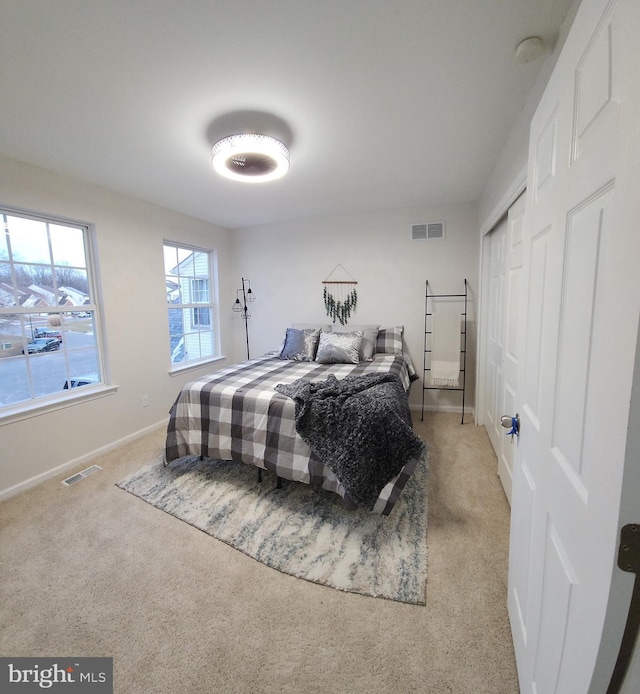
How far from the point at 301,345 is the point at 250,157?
6.01 feet

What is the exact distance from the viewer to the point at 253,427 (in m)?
2.11

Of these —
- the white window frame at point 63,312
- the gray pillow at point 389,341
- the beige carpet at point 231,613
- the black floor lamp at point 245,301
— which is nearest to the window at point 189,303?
the black floor lamp at point 245,301

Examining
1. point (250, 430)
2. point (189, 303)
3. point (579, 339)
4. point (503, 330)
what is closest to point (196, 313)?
point (189, 303)

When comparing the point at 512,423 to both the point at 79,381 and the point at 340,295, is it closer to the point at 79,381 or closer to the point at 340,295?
the point at 340,295

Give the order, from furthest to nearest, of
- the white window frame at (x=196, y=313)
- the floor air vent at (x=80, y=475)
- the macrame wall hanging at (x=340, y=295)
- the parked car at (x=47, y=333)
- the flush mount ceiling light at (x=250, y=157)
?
the macrame wall hanging at (x=340, y=295) < the white window frame at (x=196, y=313) < the parked car at (x=47, y=333) < the floor air vent at (x=80, y=475) < the flush mount ceiling light at (x=250, y=157)

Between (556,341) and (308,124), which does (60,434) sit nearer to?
(308,124)

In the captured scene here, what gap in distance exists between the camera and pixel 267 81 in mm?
1510

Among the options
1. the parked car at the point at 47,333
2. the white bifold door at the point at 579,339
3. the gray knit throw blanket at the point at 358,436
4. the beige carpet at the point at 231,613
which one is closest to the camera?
the white bifold door at the point at 579,339

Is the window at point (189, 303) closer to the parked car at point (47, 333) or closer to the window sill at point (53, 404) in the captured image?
the window sill at point (53, 404)

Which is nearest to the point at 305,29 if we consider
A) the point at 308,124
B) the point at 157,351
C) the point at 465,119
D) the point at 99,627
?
the point at 308,124

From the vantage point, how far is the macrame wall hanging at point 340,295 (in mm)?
3829

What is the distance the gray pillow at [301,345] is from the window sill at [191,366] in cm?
119

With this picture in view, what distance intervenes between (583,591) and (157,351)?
11.7 feet

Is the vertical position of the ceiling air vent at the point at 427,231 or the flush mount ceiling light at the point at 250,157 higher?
the flush mount ceiling light at the point at 250,157
